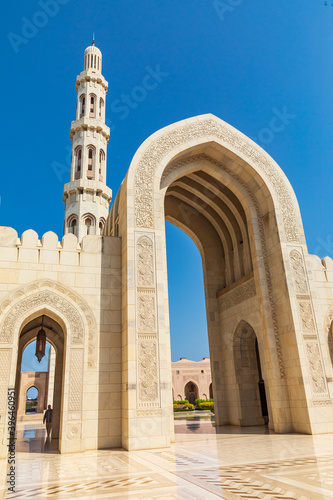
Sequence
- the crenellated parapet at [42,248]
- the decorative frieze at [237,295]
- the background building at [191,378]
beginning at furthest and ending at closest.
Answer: the background building at [191,378] → the decorative frieze at [237,295] → the crenellated parapet at [42,248]

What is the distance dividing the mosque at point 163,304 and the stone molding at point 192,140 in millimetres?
36

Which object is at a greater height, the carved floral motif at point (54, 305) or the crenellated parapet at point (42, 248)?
the crenellated parapet at point (42, 248)

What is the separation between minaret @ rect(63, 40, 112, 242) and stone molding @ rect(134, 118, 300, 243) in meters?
9.06

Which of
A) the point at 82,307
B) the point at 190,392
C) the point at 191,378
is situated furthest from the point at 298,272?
the point at 190,392

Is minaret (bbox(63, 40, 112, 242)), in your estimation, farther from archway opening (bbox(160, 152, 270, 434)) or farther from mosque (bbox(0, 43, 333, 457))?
mosque (bbox(0, 43, 333, 457))

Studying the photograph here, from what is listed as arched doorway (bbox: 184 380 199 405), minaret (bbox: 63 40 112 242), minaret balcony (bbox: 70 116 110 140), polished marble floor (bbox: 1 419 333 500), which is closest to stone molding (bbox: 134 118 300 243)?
polished marble floor (bbox: 1 419 333 500)

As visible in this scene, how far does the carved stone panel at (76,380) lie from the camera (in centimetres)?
821

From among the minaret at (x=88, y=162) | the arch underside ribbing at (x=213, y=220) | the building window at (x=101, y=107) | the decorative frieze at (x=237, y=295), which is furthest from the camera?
the building window at (x=101, y=107)

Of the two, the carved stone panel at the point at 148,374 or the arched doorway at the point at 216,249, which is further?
the arched doorway at the point at 216,249

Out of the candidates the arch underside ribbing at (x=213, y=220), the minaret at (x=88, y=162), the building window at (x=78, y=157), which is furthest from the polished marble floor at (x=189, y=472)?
the building window at (x=78, y=157)

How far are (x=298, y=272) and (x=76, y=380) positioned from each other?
665 centimetres

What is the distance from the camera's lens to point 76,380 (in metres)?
8.37

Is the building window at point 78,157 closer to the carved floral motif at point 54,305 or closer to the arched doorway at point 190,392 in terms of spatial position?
the carved floral motif at point 54,305

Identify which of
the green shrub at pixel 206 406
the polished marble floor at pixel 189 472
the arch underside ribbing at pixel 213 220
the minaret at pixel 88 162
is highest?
the minaret at pixel 88 162
